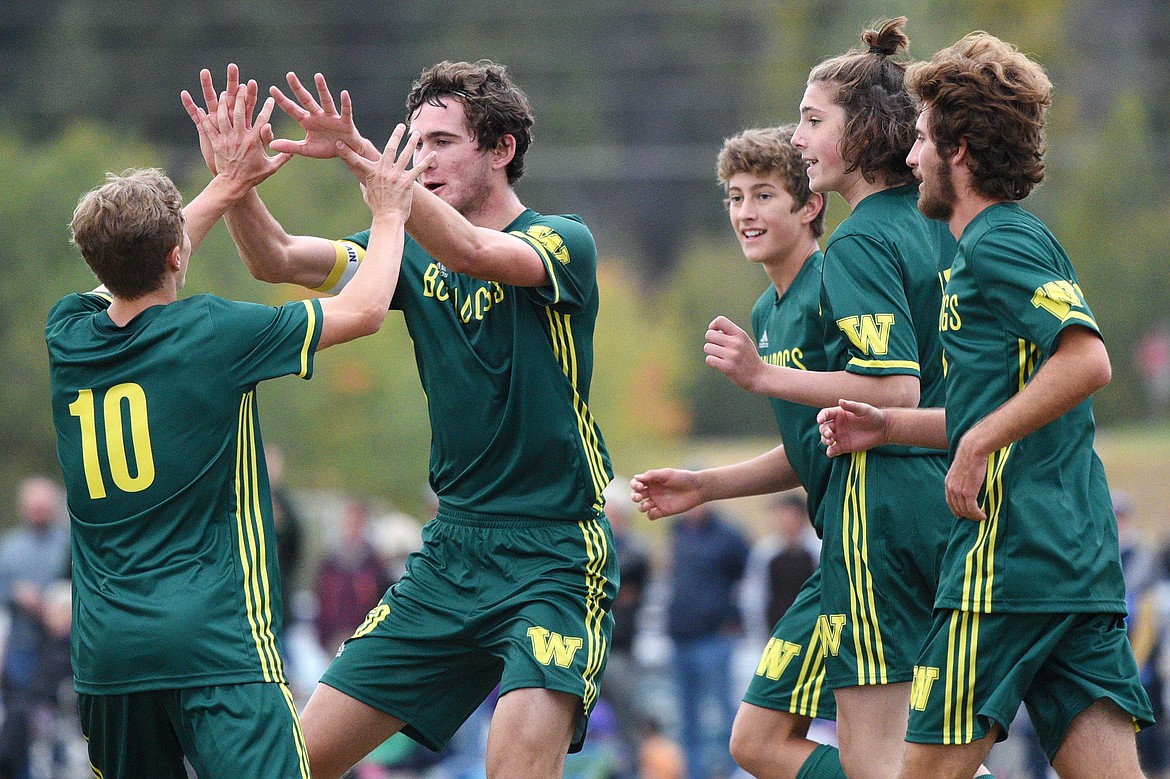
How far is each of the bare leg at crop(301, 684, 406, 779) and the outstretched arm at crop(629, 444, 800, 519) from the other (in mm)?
1127

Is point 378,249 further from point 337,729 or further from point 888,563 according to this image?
point 888,563

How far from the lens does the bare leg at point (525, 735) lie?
490 cm

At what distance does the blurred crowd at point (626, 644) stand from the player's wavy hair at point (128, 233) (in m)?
6.62

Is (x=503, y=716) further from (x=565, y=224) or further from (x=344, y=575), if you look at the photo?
(x=344, y=575)

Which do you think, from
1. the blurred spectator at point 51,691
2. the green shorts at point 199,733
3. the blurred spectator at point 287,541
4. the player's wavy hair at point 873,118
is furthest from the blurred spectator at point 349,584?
the player's wavy hair at point 873,118

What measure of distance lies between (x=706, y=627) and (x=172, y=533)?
7487mm

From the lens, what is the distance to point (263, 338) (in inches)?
181

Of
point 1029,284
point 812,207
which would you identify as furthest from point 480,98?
point 1029,284

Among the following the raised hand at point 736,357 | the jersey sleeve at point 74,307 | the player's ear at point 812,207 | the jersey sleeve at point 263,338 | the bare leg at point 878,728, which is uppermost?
the player's ear at point 812,207

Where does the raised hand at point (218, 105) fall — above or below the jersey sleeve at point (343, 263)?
above

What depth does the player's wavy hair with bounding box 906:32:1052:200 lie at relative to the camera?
450 cm

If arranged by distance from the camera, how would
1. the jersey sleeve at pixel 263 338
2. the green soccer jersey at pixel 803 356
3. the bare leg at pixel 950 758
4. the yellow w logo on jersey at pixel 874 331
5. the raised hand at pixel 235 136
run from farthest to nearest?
the green soccer jersey at pixel 803 356 → the raised hand at pixel 235 136 → the yellow w logo on jersey at pixel 874 331 → the jersey sleeve at pixel 263 338 → the bare leg at pixel 950 758

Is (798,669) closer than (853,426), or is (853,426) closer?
(853,426)

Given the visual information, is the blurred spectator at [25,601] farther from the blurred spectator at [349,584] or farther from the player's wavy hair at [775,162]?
the player's wavy hair at [775,162]
